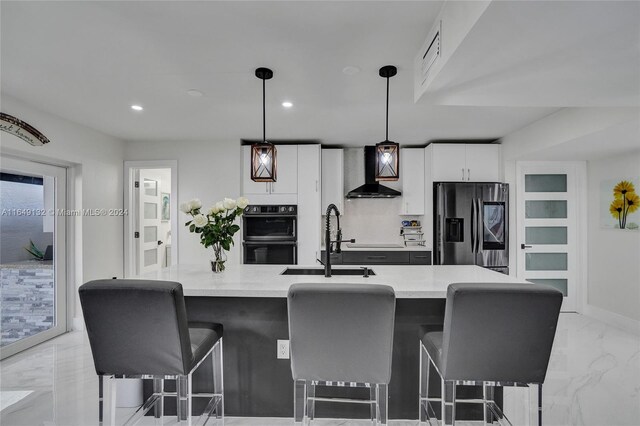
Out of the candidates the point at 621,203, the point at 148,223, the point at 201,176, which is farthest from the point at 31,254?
the point at 621,203

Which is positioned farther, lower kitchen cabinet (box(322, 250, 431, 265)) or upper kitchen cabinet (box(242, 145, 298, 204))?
upper kitchen cabinet (box(242, 145, 298, 204))

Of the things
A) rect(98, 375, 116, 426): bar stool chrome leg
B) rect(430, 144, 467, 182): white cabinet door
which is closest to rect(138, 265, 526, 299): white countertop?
rect(98, 375, 116, 426): bar stool chrome leg

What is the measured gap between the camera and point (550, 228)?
A: 4.30 m

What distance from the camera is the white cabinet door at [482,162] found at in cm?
431

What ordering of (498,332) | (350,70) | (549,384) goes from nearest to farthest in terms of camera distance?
(498,332) → (350,70) → (549,384)

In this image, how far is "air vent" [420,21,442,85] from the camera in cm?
A: 165

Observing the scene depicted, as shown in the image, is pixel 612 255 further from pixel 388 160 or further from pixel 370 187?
pixel 388 160

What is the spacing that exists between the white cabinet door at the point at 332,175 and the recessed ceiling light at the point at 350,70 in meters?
2.16

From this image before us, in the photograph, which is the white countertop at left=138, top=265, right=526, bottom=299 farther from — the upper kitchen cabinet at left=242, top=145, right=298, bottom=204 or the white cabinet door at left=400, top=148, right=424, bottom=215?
the white cabinet door at left=400, top=148, right=424, bottom=215

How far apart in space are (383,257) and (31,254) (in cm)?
390

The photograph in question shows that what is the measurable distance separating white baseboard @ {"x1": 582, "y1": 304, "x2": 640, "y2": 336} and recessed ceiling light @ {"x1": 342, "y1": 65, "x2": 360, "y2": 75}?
4076 millimetres

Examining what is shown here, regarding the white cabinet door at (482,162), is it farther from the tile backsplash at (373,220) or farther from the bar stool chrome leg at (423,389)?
the bar stool chrome leg at (423,389)

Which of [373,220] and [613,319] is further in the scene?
[373,220]

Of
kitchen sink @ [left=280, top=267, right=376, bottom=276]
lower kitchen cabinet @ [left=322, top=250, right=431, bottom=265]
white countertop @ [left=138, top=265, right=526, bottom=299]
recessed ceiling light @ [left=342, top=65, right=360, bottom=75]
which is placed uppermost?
recessed ceiling light @ [left=342, top=65, right=360, bottom=75]
